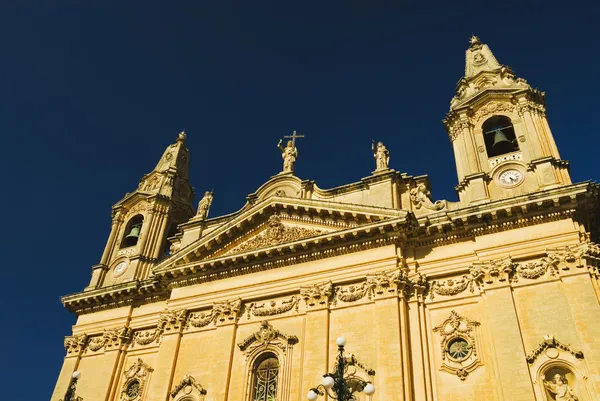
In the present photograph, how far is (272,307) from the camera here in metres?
20.2

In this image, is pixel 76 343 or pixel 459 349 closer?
pixel 459 349

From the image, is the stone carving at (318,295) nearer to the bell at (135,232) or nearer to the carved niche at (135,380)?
the carved niche at (135,380)

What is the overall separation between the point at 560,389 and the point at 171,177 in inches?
888

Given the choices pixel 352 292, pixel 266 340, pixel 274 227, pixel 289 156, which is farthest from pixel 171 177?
pixel 352 292

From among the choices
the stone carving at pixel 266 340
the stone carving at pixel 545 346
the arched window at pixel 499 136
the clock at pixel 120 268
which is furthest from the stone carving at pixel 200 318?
the arched window at pixel 499 136

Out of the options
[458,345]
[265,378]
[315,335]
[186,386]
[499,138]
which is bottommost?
[186,386]

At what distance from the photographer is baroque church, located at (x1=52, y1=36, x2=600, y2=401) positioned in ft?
52.4

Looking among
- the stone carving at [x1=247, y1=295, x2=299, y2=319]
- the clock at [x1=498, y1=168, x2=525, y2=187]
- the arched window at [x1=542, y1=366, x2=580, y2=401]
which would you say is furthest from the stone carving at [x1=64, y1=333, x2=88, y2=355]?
the clock at [x1=498, y1=168, x2=525, y2=187]

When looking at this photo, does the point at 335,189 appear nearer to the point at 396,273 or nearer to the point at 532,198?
the point at 396,273

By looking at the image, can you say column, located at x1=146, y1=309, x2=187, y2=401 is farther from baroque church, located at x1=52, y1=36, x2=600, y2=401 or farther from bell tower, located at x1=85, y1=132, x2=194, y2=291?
bell tower, located at x1=85, y1=132, x2=194, y2=291

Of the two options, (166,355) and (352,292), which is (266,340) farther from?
(166,355)

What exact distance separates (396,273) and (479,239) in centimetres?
318

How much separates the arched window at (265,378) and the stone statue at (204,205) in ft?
28.2

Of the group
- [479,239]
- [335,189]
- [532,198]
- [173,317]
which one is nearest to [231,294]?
[173,317]
